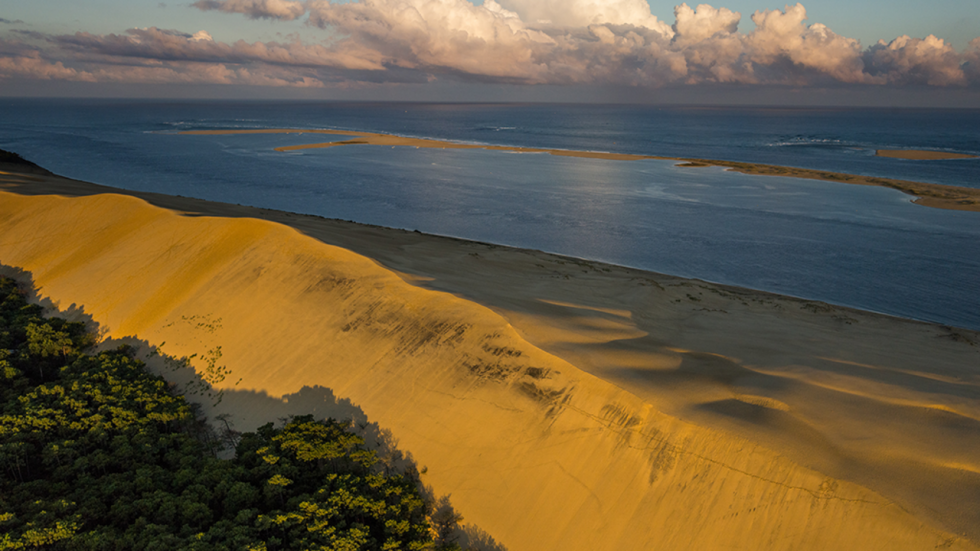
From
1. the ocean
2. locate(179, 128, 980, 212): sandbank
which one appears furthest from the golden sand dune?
locate(179, 128, 980, 212): sandbank

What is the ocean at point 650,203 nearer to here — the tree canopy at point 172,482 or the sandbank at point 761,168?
the sandbank at point 761,168

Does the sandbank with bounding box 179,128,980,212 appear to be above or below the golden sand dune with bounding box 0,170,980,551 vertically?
above

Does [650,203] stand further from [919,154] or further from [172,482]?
[919,154]

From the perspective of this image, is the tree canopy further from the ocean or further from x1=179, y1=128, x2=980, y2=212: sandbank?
x1=179, y1=128, x2=980, y2=212: sandbank

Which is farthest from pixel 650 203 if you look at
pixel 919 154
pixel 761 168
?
pixel 919 154

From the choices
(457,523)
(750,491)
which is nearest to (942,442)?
(750,491)

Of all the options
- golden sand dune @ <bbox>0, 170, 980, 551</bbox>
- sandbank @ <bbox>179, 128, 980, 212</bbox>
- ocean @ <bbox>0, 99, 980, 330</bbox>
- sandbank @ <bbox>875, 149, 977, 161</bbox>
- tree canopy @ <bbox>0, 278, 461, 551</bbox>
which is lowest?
tree canopy @ <bbox>0, 278, 461, 551</bbox>

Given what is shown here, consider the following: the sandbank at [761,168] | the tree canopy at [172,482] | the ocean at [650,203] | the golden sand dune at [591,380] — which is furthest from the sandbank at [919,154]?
the tree canopy at [172,482]
